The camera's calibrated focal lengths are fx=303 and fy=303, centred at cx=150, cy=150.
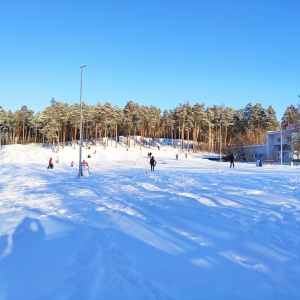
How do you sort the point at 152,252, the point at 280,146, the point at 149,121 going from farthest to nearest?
the point at 149,121, the point at 280,146, the point at 152,252

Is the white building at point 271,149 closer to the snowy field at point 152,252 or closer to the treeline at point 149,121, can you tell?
the treeline at point 149,121

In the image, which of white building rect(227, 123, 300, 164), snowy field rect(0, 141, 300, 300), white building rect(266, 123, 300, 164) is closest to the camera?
snowy field rect(0, 141, 300, 300)

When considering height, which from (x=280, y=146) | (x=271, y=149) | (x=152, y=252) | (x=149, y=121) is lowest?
(x=152, y=252)

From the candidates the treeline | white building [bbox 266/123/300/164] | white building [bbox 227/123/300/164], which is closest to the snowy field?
white building [bbox 266/123/300/164]

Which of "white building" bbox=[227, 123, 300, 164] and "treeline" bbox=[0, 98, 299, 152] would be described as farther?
"treeline" bbox=[0, 98, 299, 152]

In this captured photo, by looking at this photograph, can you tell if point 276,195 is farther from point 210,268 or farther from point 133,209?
point 210,268

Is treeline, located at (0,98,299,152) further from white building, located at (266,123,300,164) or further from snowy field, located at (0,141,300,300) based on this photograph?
snowy field, located at (0,141,300,300)

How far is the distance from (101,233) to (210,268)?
2.69 m

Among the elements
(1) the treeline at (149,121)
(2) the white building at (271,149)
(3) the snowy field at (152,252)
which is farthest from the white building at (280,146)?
(3) the snowy field at (152,252)

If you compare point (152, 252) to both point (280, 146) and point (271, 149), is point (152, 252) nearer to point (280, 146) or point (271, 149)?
point (271, 149)

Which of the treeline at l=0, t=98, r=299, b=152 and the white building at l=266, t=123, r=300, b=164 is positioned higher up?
the treeline at l=0, t=98, r=299, b=152

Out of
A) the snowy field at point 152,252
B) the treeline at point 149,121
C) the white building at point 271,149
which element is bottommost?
the snowy field at point 152,252

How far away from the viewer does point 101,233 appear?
6398mm

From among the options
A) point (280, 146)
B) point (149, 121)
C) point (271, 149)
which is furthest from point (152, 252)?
point (149, 121)
